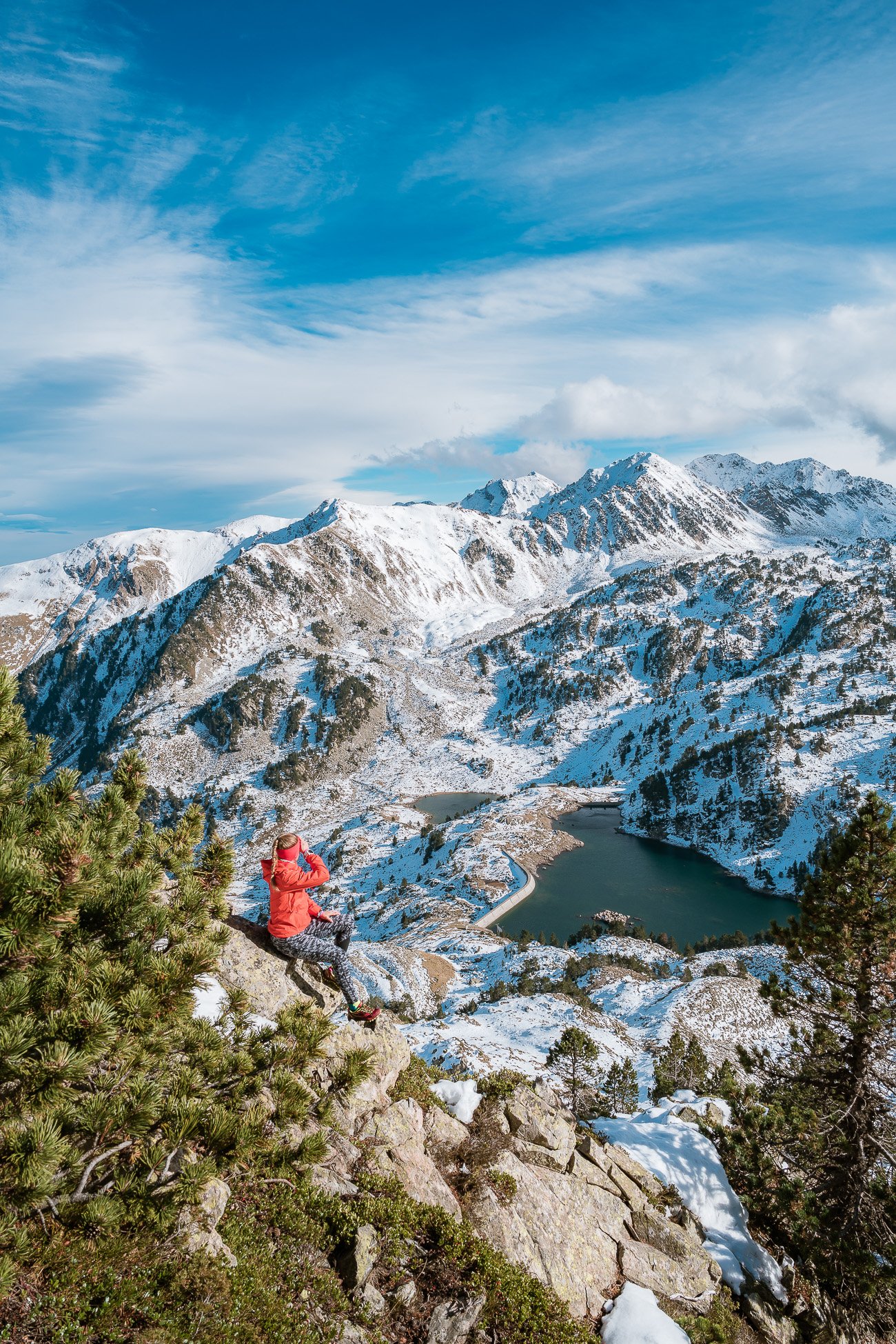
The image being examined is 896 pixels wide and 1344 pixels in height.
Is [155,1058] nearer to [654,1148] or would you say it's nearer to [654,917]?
[654,1148]

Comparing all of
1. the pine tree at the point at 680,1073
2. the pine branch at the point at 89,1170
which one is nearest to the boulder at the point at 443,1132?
the pine branch at the point at 89,1170

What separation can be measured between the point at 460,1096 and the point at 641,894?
123 meters

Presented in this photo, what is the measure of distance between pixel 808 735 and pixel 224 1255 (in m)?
202

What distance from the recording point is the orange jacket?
12.3 meters

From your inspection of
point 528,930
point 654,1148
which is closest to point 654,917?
point 528,930

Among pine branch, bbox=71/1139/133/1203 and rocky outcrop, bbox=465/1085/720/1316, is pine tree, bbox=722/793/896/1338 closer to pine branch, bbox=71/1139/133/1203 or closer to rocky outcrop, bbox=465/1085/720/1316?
rocky outcrop, bbox=465/1085/720/1316

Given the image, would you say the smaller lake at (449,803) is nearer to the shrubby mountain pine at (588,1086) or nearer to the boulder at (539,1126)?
the shrubby mountain pine at (588,1086)

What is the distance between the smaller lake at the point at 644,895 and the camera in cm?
11275

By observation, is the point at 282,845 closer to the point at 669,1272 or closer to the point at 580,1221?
the point at 580,1221

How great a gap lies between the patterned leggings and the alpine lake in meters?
98.4

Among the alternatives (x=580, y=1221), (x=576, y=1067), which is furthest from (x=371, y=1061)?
(x=576, y=1067)

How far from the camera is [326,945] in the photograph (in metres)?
13.3

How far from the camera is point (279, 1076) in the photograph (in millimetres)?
7352

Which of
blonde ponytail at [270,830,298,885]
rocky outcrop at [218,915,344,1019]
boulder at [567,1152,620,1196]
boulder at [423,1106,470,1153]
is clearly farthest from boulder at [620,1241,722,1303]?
blonde ponytail at [270,830,298,885]
